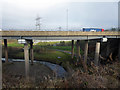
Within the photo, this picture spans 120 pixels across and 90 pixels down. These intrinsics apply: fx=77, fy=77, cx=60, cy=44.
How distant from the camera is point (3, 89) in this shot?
430cm

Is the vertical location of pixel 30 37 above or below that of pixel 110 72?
above

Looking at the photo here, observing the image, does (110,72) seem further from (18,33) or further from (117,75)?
(18,33)

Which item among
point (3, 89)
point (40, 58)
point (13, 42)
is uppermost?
point (13, 42)

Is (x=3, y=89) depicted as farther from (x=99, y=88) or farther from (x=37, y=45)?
(x=37, y=45)

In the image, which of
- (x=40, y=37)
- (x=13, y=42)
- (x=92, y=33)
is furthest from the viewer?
(x=13, y=42)

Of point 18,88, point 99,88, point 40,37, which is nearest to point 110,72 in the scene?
point 99,88

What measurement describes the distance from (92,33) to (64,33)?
4726 millimetres

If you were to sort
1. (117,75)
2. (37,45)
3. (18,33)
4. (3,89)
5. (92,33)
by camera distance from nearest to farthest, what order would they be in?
(3,89) < (117,75) < (18,33) < (92,33) < (37,45)

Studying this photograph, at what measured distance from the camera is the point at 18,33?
10.2 m

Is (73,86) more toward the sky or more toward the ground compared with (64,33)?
more toward the ground

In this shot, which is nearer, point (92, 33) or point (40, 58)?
point (92, 33)

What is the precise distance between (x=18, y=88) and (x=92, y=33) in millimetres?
11899

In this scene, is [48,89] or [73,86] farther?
[73,86]

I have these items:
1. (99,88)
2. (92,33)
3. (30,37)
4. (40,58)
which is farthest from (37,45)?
(99,88)
